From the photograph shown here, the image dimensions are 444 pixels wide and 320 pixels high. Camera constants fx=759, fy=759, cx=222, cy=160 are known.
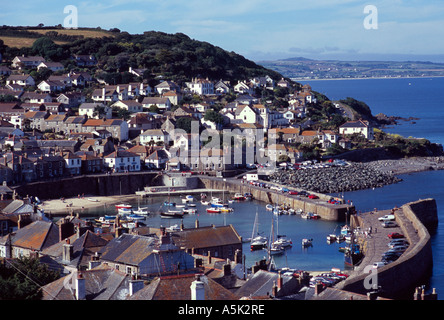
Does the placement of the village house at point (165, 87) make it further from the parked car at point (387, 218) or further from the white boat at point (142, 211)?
the parked car at point (387, 218)

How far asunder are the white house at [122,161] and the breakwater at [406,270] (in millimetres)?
21679

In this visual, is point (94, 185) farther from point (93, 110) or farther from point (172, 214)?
point (93, 110)

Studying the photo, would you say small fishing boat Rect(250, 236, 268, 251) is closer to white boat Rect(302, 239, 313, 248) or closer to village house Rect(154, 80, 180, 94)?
white boat Rect(302, 239, 313, 248)

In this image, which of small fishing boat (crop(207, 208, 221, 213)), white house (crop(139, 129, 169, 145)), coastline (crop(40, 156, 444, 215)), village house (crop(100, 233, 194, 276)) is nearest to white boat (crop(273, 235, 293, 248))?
small fishing boat (crop(207, 208, 221, 213))

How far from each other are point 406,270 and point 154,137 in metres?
34.7

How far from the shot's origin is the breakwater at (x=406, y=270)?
2125 cm

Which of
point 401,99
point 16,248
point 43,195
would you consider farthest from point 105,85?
point 401,99

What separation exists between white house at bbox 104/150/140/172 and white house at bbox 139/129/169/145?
500cm

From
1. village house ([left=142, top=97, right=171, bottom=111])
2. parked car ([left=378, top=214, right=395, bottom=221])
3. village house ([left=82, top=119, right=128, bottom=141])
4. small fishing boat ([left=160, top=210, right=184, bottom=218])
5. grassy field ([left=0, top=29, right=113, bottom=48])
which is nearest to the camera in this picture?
parked car ([left=378, top=214, right=395, bottom=221])

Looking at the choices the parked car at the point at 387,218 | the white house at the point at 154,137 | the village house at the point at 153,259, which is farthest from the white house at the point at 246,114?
the village house at the point at 153,259

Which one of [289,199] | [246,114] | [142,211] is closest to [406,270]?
[289,199]

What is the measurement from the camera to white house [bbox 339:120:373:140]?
213 ft

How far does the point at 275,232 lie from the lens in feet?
112

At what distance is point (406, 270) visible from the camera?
23938 mm
